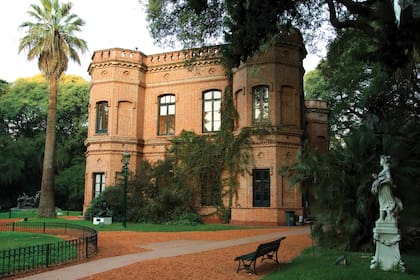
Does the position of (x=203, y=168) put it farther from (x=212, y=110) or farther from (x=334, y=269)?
(x=334, y=269)

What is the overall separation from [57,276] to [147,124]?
19360 mm

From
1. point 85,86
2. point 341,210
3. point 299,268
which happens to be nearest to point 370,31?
point 341,210

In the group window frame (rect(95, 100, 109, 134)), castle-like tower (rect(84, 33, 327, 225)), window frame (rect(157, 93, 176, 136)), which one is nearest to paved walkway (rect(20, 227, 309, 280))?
castle-like tower (rect(84, 33, 327, 225))

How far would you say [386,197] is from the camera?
8.84m

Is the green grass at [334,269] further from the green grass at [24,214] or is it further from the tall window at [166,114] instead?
the green grass at [24,214]

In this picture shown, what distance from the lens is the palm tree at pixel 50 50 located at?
84.3 feet

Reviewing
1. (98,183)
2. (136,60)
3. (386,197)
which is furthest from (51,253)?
(136,60)

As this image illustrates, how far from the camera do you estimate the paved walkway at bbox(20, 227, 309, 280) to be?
28.0 ft

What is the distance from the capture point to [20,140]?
122 feet

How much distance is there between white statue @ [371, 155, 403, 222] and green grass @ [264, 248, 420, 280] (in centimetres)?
118

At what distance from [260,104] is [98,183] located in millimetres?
11693

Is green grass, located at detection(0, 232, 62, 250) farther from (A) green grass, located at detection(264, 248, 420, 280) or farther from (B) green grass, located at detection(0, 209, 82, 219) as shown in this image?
(B) green grass, located at detection(0, 209, 82, 219)

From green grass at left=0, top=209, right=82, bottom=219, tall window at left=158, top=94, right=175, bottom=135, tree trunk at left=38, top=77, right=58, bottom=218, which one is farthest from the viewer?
green grass at left=0, top=209, right=82, bottom=219

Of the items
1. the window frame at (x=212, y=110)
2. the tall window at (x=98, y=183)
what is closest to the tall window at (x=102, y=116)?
the tall window at (x=98, y=183)
